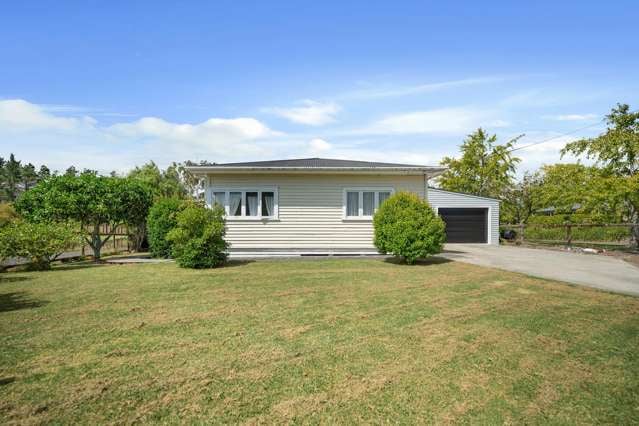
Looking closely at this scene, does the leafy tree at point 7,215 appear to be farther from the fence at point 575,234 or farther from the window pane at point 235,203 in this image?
the fence at point 575,234

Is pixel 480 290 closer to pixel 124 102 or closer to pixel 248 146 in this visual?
pixel 124 102

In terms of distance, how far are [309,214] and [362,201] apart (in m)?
2.14

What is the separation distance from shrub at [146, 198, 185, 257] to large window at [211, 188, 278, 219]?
60.6 inches

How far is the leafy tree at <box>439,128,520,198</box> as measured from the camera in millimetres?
29859

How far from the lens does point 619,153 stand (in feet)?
54.0

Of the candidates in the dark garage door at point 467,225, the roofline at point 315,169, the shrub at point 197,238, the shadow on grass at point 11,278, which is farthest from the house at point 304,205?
the dark garage door at point 467,225

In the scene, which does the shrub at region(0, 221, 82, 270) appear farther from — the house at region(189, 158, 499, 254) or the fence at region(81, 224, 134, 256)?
the fence at region(81, 224, 134, 256)

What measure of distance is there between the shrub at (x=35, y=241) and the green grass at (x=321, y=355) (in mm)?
4039

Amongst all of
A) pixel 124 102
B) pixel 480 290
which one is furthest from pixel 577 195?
pixel 124 102

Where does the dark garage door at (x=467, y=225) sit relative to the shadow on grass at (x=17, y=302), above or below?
above

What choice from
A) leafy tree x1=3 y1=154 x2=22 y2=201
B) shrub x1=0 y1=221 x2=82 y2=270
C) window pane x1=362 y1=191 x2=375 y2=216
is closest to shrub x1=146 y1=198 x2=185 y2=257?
shrub x1=0 y1=221 x2=82 y2=270

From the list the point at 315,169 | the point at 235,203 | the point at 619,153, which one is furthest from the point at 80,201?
the point at 619,153

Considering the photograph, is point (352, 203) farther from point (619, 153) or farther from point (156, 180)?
point (156, 180)

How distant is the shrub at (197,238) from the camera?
9.92m
